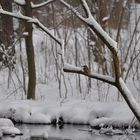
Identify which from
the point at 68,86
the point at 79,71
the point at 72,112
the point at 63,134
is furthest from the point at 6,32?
the point at 79,71

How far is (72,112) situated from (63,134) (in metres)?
1.21

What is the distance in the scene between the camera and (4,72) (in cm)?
1427

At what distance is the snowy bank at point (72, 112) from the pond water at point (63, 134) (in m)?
0.28

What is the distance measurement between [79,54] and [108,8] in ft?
5.01

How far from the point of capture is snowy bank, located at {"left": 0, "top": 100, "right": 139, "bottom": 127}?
10.0 m

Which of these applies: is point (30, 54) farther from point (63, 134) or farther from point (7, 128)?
point (63, 134)

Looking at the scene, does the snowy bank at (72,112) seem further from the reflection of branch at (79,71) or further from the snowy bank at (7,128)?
the reflection of branch at (79,71)

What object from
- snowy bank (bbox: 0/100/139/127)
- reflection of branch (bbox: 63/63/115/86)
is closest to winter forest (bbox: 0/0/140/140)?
snowy bank (bbox: 0/100/139/127)

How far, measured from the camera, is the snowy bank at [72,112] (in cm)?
1000

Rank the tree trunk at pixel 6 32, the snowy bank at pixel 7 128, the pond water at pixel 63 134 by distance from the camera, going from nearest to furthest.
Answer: the pond water at pixel 63 134 < the snowy bank at pixel 7 128 < the tree trunk at pixel 6 32

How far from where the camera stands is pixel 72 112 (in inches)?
416

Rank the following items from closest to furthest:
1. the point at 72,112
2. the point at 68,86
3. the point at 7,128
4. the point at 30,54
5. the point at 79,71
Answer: the point at 79,71 → the point at 7,128 → the point at 72,112 → the point at 30,54 → the point at 68,86

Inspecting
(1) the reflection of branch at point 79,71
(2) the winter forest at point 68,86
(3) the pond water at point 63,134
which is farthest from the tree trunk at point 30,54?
(1) the reflection of branch at point 79,71

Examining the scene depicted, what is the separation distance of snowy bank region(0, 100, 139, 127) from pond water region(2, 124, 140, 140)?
0.91ft
